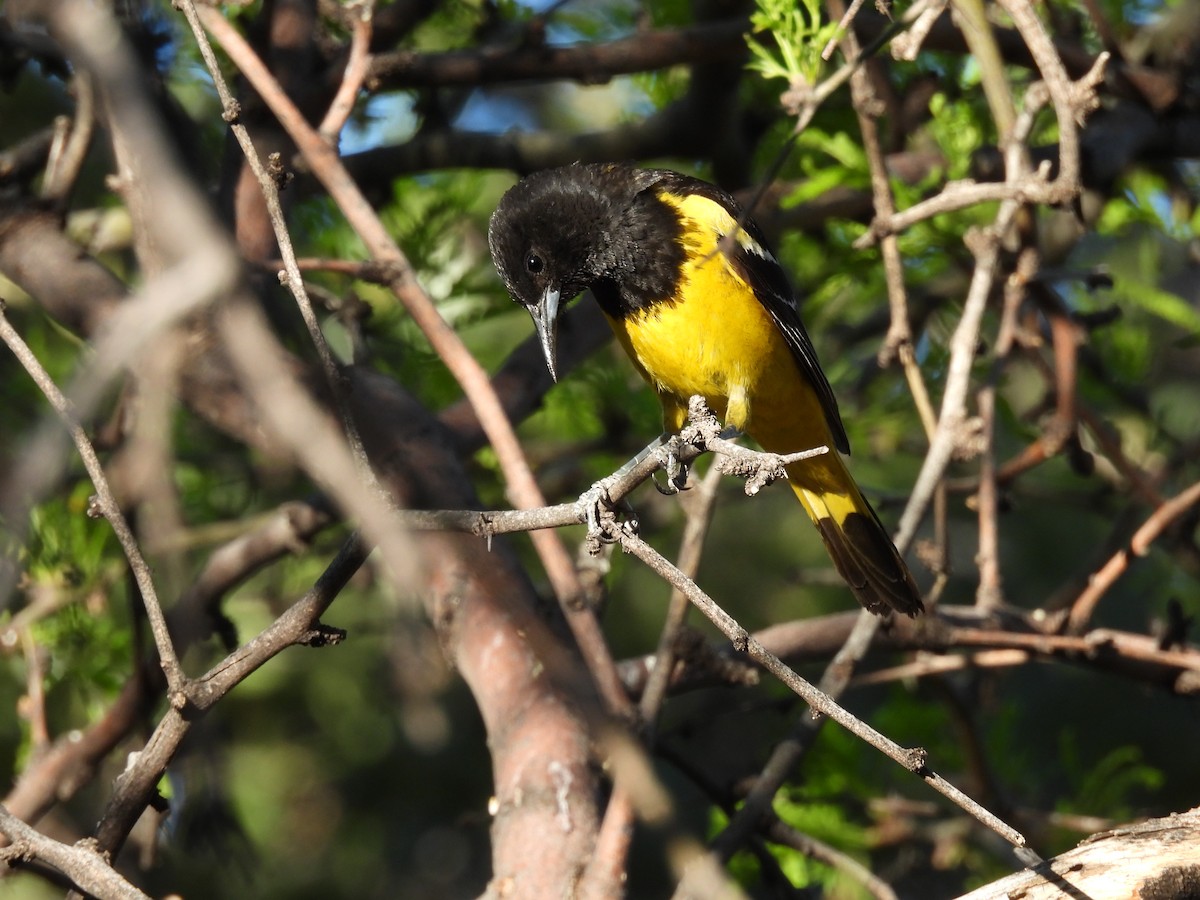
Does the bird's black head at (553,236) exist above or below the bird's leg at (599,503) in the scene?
below

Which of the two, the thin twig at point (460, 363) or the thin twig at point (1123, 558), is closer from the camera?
the thin twig at point (460, 363)

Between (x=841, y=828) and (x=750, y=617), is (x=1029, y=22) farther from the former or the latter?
(x=750, y=617)

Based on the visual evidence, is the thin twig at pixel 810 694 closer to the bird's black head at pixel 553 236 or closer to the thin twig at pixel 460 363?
the thin twig at pixel 460 363

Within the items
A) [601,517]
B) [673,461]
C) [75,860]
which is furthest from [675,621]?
[75,860]

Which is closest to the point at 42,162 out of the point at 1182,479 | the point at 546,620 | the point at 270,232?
the point at 270,232

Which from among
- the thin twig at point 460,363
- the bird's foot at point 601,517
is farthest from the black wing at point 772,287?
the bird's foot at point 601,517

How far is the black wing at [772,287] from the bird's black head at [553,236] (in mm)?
206

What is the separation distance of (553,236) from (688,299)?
1.46 feet

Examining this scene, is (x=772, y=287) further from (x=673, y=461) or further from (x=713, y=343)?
(x=673, y=461)

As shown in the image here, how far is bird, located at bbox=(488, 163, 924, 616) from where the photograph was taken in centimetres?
355

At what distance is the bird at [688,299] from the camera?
11.7 ft

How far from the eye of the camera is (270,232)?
3.79 metres

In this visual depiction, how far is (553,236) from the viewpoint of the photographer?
12.1 feet

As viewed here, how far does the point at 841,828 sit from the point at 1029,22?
2.41m
